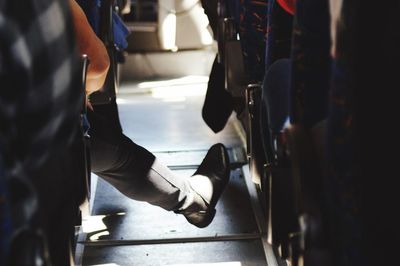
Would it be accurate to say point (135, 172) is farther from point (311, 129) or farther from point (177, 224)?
point (311, 129)

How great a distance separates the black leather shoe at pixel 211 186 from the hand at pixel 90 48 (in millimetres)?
532

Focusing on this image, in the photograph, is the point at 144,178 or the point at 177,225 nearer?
the point at 144,178

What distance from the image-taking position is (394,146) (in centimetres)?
78

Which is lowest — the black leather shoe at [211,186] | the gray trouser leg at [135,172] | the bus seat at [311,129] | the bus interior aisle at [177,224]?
the bus interior aisle at [177,224]

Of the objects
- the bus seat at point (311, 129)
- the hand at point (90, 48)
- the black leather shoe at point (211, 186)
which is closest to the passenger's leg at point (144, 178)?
the black leather shoe at point (211, 186)

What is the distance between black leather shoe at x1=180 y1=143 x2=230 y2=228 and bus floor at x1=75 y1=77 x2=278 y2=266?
6cm

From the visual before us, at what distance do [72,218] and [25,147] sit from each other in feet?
1.46

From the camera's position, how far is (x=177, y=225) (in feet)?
6.35

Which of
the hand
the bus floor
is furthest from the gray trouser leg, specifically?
the hand

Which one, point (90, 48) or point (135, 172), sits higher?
point (90, 48)

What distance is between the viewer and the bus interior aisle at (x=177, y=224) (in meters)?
1.77

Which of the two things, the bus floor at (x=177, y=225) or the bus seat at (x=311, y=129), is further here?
the bus floor at (x=177, y=225)

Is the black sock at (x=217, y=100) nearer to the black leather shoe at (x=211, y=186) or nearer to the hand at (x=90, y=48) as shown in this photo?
the black leather shoe at (x=211, y=186)

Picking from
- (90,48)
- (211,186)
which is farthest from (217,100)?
(90,48)
